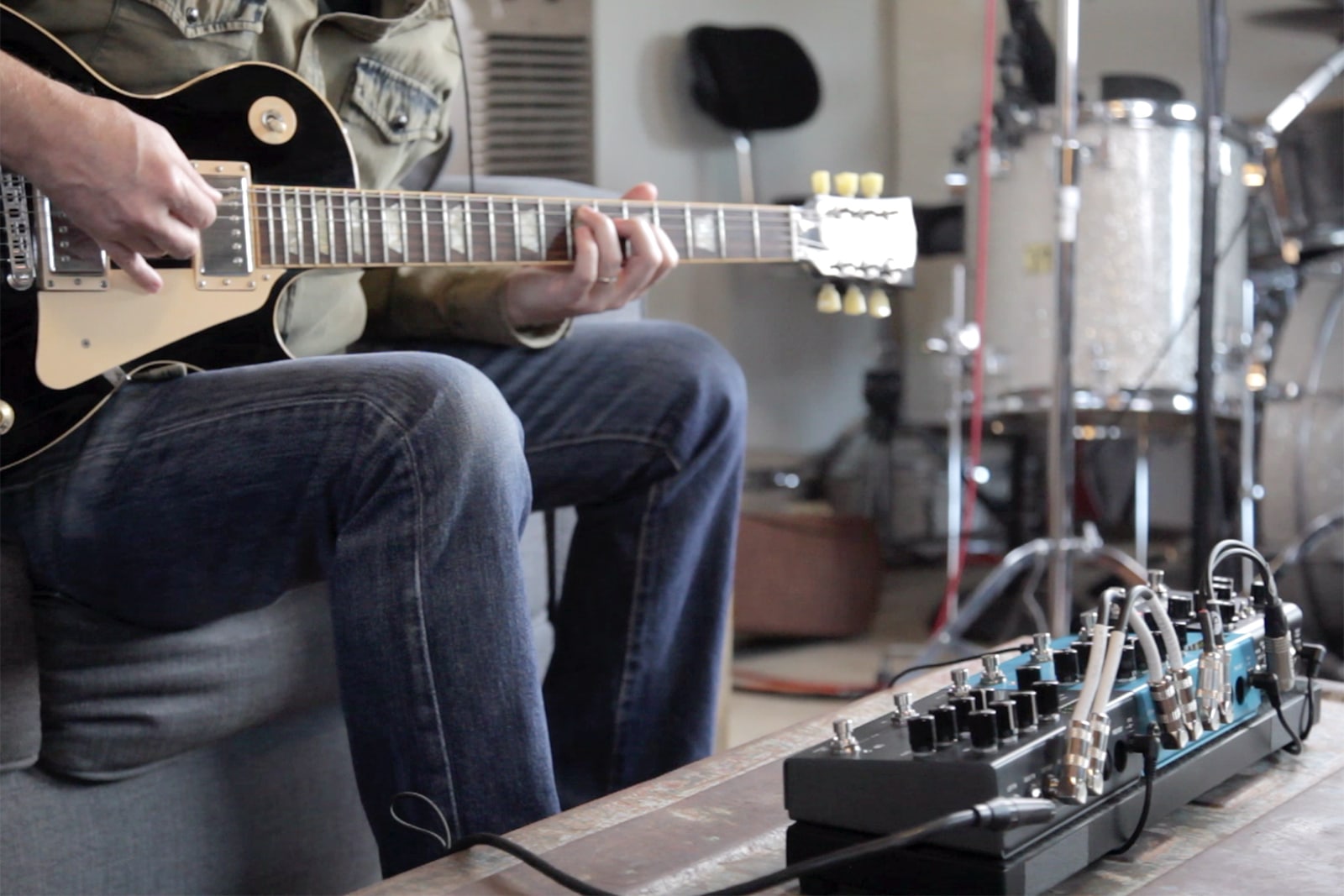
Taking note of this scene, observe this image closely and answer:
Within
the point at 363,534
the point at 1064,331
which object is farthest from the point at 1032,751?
the point at 1064,331

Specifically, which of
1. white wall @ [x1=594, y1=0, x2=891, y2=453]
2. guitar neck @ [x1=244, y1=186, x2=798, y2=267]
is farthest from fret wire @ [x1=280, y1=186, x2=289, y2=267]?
white wall @ [x1=594, y1=0, x2=891, y2=453]

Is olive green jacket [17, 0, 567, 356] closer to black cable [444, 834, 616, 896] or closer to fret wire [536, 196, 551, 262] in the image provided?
fret wire [536, 196, 551, 262]

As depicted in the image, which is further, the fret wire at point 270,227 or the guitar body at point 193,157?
the fret wire at point 270,227

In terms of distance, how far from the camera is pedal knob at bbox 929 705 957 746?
572mm

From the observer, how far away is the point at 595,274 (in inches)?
43.8

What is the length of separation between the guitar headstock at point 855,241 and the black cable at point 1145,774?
667mm

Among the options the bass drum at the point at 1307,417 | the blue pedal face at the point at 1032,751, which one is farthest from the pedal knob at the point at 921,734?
the bass drum at the point at 1307,417

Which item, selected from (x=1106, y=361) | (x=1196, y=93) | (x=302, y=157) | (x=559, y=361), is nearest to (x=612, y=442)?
(x=559, y=361)

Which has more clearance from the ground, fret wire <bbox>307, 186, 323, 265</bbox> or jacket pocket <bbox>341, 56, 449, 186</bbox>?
jacket pocket <bbox>341, 56, 449, 186</bbox>

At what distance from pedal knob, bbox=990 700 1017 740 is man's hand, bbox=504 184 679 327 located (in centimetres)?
63

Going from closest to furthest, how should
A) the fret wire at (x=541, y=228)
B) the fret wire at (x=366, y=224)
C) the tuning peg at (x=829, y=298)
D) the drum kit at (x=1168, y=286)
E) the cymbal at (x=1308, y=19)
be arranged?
the fret wire at (x=366, y=224) < the fret wire at (x=541, y=228) < the tuning peg at (x=829, y=298) < the drum kit at (x=1168, y=286) < the cymbal at (x=1308, y=19)

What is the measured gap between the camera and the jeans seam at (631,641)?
1.12 metres

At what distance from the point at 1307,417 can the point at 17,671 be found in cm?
206

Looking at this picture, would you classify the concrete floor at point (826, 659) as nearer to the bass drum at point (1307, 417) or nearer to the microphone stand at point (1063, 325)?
the microphone stand at point (1063, 325)
